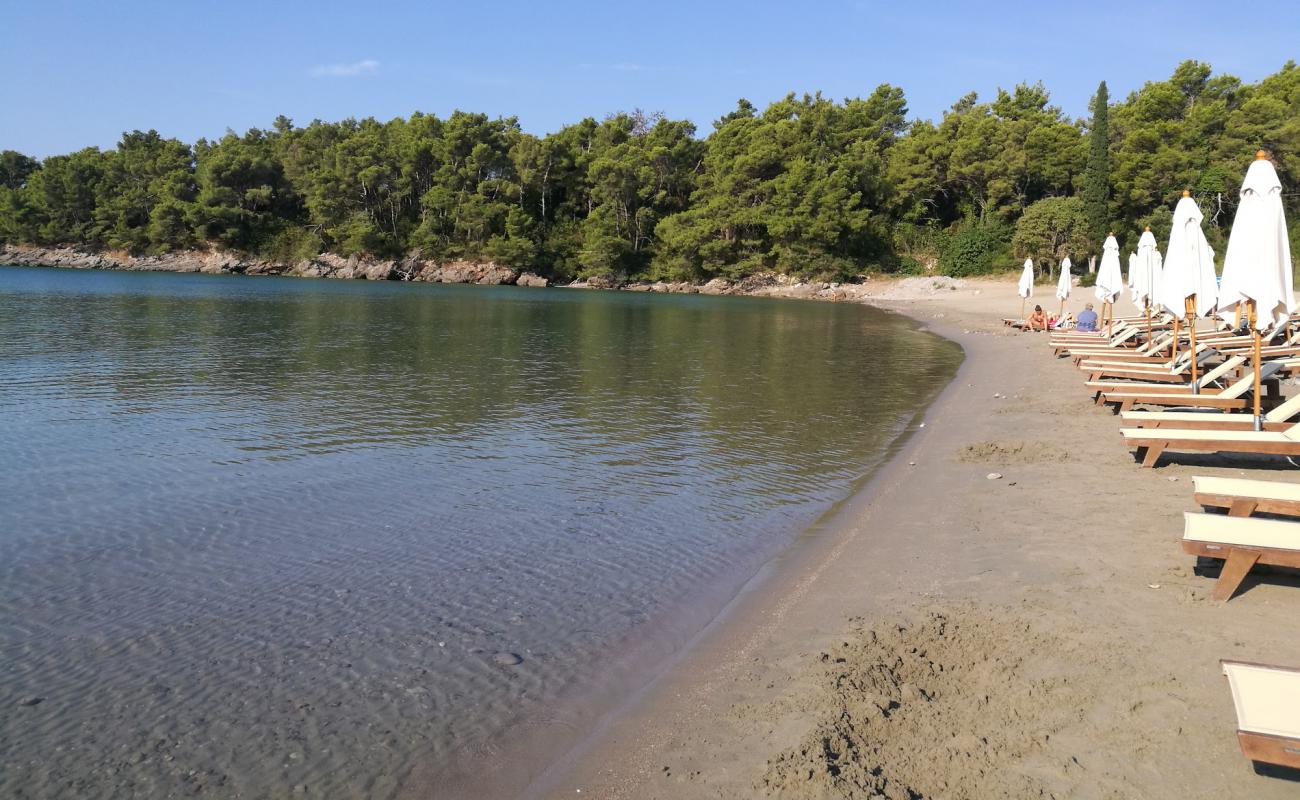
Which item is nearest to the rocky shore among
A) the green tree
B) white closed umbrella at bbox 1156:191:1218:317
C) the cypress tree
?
the green tree

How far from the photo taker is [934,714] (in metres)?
4.34

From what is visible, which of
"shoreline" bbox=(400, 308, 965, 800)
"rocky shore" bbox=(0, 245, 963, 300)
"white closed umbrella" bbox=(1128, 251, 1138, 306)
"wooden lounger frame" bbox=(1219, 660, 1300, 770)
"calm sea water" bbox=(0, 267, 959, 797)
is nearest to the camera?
"wooden lounger frame" bbox=(1219, 660, 1300, 770)

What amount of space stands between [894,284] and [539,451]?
5807 cm

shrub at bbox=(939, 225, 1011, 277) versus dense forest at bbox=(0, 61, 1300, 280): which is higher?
dense forest at bbox=(0, 61, 1300, 280)

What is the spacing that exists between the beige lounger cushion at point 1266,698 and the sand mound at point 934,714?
777 mm

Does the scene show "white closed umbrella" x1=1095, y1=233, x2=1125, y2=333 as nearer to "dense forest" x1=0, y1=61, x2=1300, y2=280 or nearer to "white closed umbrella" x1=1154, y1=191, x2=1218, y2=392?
"white closed umbrella" x1=1154, y1=191, x2=1218, y2=392

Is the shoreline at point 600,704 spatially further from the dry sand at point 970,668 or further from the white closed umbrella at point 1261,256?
the white closed umbrella at point 1261,256

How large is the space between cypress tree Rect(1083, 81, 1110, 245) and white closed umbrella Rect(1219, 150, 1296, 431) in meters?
50.4

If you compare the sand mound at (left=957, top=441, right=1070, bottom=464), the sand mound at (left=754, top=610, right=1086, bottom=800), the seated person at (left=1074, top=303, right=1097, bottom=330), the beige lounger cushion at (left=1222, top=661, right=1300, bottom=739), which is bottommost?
the sand mound at (left=754, top=610, right=1086, bottom=800)

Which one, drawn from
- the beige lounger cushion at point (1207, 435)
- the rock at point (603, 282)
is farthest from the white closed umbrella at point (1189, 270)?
the rock at point (603, 282)

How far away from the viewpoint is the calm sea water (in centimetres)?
453

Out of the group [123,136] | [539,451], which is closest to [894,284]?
[539,451]

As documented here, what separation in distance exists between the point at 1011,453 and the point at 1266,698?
7217mm

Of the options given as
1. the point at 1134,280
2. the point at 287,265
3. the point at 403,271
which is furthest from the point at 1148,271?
the point at 287,265
